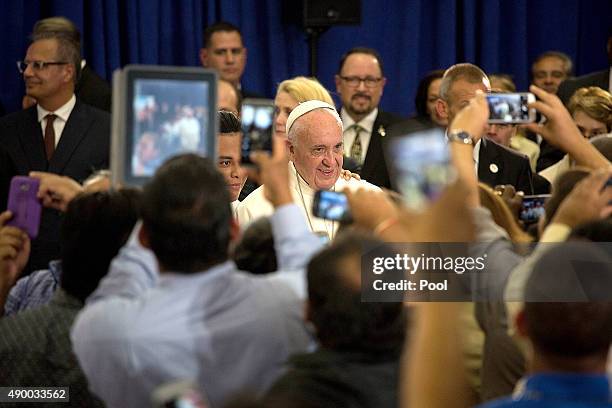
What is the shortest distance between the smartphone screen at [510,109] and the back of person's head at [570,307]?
3.82ft

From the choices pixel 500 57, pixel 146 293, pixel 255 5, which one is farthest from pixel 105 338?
pixel 500 57

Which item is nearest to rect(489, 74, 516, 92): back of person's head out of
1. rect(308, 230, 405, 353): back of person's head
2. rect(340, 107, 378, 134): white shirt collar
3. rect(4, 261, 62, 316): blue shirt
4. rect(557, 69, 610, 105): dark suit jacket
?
rect(557, 69, 610, 105): dark suit jacket

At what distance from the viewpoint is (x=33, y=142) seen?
486 cm

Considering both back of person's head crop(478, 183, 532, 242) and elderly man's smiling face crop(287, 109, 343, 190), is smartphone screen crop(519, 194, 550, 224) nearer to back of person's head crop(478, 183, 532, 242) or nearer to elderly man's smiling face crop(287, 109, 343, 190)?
back of person's head crop(478, 183, 532, 242)

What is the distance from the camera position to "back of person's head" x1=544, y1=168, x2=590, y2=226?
2627 mm

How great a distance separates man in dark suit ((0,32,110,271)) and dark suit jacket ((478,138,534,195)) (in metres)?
1.55

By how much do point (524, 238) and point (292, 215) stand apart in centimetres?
68

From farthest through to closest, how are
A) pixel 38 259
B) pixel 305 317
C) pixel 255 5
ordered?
pixel 255 5
pixel 38 259
pixel 305 317

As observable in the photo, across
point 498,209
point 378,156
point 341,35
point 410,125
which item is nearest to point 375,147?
point 378,156

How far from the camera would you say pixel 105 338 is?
219 centimetres

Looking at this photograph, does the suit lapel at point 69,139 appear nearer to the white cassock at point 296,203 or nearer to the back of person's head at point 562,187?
the white cassock at point 296,203

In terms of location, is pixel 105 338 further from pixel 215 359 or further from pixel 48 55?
pixel 48 55

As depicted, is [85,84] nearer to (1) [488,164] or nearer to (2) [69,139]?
(2) [69,139]

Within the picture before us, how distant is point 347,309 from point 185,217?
14.8 inches
